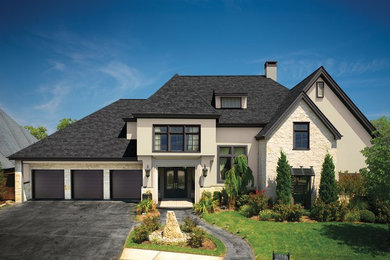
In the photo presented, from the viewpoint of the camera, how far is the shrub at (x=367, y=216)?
1437cm

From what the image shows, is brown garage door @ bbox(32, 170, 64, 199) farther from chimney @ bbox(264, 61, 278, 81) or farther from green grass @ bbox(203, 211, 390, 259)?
chimney @ bbox(264, 61, 278, 81)

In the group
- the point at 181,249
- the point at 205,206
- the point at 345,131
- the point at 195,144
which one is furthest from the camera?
the point at 345,131

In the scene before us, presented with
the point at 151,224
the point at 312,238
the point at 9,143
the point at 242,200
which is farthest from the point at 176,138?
the point at 9,143

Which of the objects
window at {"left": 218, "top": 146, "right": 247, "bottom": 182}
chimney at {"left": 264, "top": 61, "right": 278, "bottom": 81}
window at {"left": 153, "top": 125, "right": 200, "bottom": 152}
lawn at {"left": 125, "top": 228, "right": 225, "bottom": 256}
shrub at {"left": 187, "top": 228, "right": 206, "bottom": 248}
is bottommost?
lawn at {"left": 125, "top": 228, "right": 225, "bottom": 256}

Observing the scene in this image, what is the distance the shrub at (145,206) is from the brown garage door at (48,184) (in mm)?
8744

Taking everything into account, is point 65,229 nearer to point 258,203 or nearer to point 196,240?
point 196,240

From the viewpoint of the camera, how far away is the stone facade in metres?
17.1

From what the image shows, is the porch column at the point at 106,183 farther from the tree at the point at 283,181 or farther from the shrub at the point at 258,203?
the tree at the point at 283,181

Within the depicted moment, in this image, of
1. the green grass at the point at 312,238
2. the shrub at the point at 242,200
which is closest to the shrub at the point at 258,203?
the shrub at the point at 242,200

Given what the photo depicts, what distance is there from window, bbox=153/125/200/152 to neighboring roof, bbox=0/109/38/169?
1710 cm

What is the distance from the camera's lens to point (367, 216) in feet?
47.2

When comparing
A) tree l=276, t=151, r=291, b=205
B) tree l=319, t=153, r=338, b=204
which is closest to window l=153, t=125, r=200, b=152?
tree l=276, t=151, r=291, b=205

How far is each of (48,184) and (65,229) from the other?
8818 mm

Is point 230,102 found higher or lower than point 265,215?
higher
